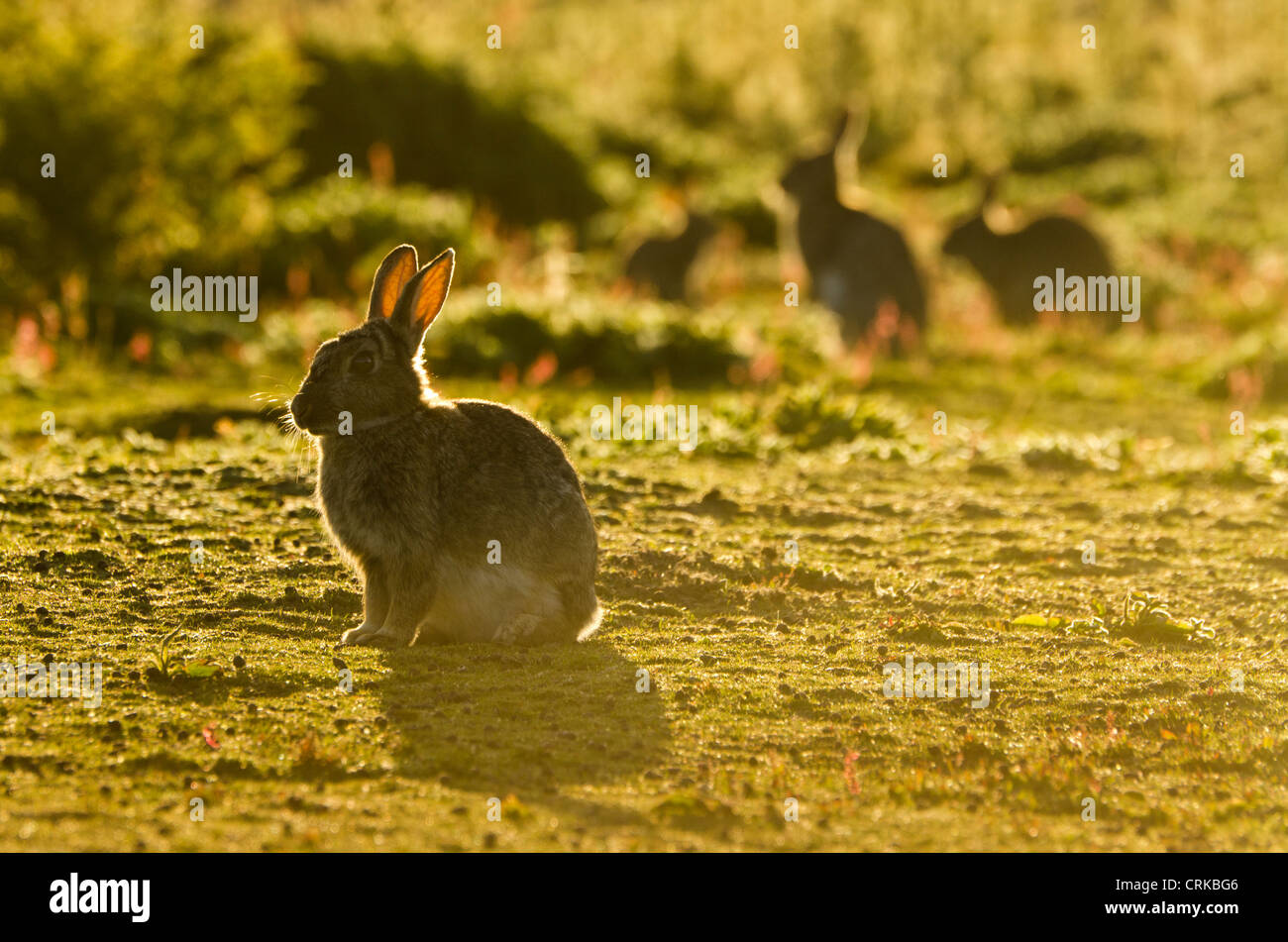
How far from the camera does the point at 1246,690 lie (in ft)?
22.4

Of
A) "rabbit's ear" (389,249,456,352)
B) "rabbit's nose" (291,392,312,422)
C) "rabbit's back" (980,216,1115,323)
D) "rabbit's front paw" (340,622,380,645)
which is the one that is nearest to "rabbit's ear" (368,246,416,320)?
"rabbit's ear" (389,249,456,352)

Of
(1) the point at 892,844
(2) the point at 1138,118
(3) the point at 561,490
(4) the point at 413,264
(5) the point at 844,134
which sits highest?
(2) the point at 1138,118

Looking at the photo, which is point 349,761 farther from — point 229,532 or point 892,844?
point 229,532

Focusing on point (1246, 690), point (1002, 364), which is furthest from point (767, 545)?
A: point (1002, 364)

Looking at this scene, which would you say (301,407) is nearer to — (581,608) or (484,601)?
(484,601)

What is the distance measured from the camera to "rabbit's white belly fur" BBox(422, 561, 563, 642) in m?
7.01

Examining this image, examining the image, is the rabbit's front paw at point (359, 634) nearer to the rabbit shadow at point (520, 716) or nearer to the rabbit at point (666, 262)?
the rabbit shadow at point (520, 716)

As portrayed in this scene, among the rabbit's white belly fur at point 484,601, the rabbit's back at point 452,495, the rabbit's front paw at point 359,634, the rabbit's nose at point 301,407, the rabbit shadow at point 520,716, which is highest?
the rabbit's nose at point 301,407

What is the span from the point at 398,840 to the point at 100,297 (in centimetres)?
1111

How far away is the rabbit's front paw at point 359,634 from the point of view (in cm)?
701

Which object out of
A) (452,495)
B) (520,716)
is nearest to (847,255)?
(452,495)

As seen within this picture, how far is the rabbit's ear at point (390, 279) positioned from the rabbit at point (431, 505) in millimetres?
169

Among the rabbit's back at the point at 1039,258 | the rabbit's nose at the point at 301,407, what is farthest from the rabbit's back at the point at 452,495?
the rabbit's back at the point at 1039,258

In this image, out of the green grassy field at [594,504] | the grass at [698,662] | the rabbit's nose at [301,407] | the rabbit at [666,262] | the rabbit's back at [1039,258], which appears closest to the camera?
the grass at [698,662]
